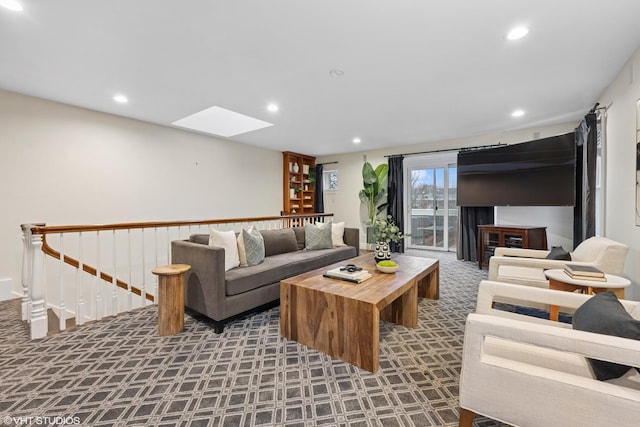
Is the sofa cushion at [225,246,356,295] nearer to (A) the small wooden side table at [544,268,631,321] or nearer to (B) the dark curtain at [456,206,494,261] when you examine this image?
(A) the small wooden side table at [544,268,631,321]

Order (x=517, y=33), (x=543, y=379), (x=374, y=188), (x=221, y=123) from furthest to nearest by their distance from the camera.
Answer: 1. (x=374, y=188)
2. (x=221, y=123)
3. (x=517, y=33)
4. (x=543, y=379)

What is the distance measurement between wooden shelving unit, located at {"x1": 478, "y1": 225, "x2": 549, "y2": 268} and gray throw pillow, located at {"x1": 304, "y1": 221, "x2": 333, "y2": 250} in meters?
2.66

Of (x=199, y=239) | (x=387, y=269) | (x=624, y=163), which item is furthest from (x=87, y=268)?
(x=624, y=163)

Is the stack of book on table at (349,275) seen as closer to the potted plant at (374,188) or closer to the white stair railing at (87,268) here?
the white stair railing at (87,268)

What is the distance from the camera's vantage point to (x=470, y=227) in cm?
516

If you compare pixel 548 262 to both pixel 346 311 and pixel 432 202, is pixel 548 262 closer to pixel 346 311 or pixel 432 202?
pixel 346 311

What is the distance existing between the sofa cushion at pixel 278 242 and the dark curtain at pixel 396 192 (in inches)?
112

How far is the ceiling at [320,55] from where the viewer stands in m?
1.81

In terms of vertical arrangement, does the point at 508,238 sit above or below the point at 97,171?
below

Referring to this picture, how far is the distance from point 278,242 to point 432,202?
4097mm

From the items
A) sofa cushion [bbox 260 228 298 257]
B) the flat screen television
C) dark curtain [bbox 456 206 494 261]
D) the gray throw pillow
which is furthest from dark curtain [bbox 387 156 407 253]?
sofa cushion [bbox 260 228 298 257]

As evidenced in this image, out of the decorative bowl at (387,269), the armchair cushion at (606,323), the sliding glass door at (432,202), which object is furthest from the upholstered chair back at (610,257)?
the sliding glass door at (432,202)

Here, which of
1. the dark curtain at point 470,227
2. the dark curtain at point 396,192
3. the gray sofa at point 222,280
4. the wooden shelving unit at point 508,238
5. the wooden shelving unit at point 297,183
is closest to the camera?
the gray sofa at point 222,280

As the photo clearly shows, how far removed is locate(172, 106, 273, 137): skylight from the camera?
4.32 metres
